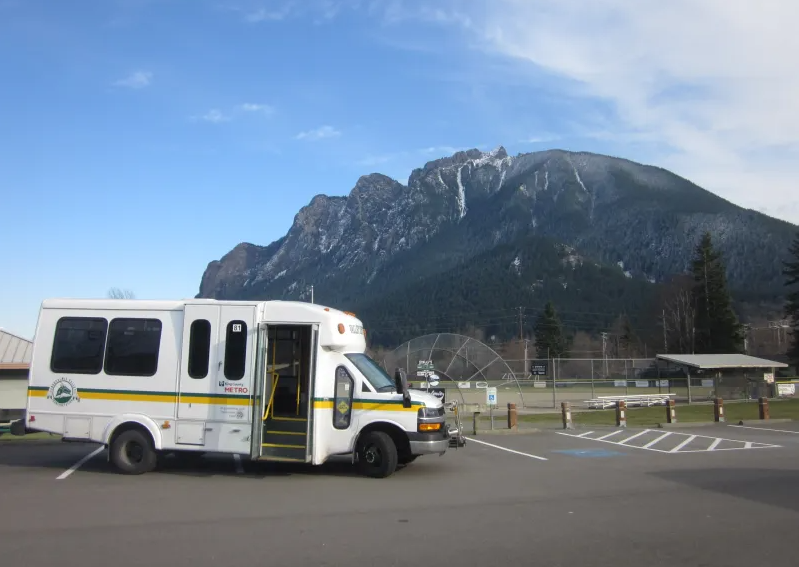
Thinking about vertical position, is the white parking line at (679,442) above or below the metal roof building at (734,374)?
below

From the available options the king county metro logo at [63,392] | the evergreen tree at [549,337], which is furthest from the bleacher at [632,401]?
the evergreen tree at [549,337]

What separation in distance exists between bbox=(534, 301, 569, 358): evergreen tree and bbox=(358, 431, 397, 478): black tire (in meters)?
81.9

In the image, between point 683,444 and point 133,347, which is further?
point 683,444

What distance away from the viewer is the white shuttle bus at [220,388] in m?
11.8

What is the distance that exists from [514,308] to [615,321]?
2107 cm

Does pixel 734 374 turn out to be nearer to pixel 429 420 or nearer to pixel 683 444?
pixel 683 444

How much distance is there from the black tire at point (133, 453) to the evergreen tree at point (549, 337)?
82.9 meters

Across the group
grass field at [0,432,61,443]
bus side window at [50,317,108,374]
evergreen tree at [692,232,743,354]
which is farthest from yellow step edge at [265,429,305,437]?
evergreen tree at [692,232,743,354]

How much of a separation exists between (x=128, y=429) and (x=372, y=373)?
14.9 feet

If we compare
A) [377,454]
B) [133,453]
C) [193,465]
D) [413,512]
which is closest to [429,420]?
[377,454]

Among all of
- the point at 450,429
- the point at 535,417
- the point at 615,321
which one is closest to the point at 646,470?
the point at 450,429

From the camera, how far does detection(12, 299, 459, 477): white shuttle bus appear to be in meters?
11.8

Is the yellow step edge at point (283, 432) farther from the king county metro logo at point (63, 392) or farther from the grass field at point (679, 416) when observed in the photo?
the grass field at point (679, 416)

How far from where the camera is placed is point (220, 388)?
1189 cm
